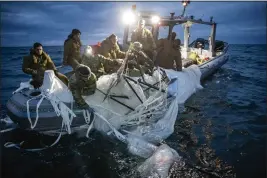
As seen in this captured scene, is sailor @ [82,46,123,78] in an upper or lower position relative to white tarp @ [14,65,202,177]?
upper

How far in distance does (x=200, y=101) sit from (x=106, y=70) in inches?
198

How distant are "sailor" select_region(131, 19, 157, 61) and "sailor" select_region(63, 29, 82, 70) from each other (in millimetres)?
2564

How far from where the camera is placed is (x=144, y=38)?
905cm

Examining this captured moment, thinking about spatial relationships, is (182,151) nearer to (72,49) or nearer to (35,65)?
(72,49)

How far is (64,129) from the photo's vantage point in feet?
20.1

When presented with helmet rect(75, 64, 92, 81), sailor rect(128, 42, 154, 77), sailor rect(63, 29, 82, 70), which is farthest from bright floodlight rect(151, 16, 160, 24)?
helmet rect(75, 64, 92, 81)

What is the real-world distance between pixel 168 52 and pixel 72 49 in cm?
425

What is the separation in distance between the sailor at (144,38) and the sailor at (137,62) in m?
1.47

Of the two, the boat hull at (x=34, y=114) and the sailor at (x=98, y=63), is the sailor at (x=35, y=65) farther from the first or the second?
the sailor at (x=98, y=63)

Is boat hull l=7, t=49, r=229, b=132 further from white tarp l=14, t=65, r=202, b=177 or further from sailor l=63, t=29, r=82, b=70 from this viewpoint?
sailor l=63, t=29, r=82, b=70

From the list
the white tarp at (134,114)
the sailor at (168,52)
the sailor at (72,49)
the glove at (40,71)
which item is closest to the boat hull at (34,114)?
the white tarp at (134,114)

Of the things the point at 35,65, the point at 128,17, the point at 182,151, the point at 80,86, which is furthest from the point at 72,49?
the point at 182,151

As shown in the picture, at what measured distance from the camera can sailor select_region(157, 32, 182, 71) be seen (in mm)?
9625

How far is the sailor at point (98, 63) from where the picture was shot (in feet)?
21.7
